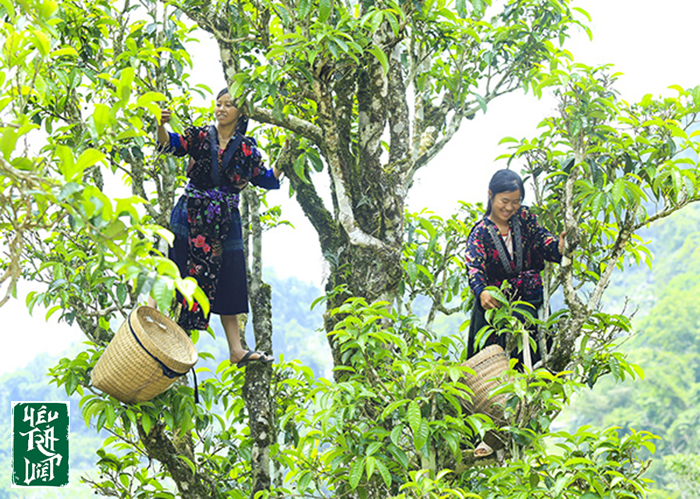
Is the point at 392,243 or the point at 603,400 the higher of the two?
the point at 603,400

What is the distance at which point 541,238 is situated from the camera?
9.87 ft

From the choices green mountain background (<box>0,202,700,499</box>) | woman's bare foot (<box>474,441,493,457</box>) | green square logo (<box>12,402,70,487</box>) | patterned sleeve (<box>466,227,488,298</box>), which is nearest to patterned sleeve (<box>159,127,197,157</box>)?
patterned sleeve (<box>466,227,488,298</box>)

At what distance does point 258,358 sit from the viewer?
3.28m

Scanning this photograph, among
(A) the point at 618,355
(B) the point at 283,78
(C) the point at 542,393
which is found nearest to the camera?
(C) the point at 542,393

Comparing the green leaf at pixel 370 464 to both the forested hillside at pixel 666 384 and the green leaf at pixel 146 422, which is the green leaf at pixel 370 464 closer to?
the green leaf at pixel 146 422

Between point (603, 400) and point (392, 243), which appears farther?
point (603, 400)

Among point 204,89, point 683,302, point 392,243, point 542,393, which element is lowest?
point 542,393

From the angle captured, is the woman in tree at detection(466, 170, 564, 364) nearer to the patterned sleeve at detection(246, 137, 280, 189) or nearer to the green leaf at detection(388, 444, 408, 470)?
the green leaf at detection(388, 444, 408, 470)

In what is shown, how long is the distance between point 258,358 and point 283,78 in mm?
1185

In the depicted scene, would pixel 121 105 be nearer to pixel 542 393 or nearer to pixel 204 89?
pixel 542 393

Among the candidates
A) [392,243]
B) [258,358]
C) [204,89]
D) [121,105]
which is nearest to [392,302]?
[392,243]

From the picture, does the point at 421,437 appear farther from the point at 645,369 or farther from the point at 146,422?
the point at 645,369

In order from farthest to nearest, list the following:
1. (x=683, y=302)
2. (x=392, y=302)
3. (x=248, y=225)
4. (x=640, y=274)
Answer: (x=640, y=274) < (x=683, y=302) < (x=248, y=225) < (x=392, y=302)

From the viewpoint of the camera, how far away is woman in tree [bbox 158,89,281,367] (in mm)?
3141
